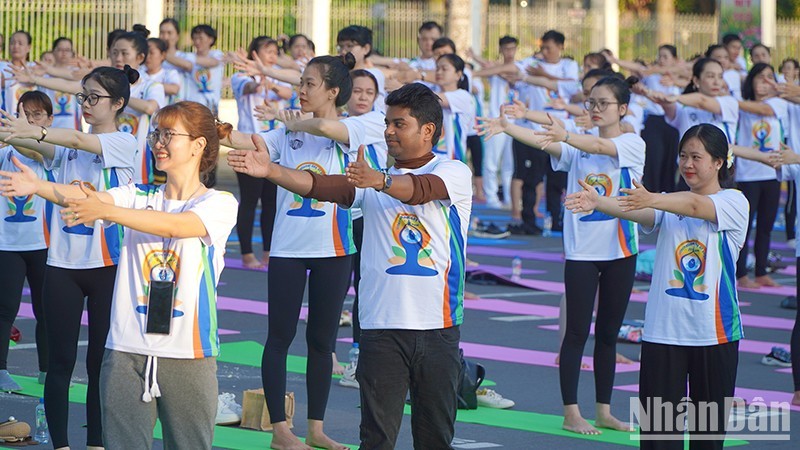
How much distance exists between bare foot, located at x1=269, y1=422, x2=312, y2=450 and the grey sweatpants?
229 centimetres

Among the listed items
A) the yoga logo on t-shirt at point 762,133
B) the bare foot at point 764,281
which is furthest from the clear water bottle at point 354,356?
the yoga logo on t-shirt at point 762,133

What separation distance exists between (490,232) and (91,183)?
12367 millimetres

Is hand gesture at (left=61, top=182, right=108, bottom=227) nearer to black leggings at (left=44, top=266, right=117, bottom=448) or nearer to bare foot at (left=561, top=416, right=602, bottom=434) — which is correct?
black leggings at (left=44, top=266, right=117, bottom=448)

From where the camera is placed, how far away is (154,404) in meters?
5.64

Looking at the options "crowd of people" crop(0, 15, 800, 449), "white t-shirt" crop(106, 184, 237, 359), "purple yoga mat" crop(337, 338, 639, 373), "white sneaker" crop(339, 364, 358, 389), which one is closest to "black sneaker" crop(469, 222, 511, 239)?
"purple yoga mat" crop(337, 338, 639, 373)

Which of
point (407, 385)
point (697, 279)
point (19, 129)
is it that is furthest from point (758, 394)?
point (19, 129)

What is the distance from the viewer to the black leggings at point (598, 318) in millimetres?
8805

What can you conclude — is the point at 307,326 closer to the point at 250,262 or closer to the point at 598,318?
the point at 598,318

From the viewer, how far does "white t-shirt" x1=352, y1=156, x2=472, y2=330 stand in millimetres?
6297

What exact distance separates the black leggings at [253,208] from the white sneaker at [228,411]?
6662mm

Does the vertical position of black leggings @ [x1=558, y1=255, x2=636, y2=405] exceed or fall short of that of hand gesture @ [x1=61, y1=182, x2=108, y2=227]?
it falls short

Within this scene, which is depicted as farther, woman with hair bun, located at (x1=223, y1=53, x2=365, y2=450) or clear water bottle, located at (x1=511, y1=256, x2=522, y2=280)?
clear water bottle, located at (x1=511, y1=256, x2=522, y2=280)

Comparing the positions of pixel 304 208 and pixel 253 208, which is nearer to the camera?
pixel 304 208

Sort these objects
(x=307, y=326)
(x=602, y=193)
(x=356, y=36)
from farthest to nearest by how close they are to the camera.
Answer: (x=356, y=36), (x=602, y=193), (x=307, y=326)
